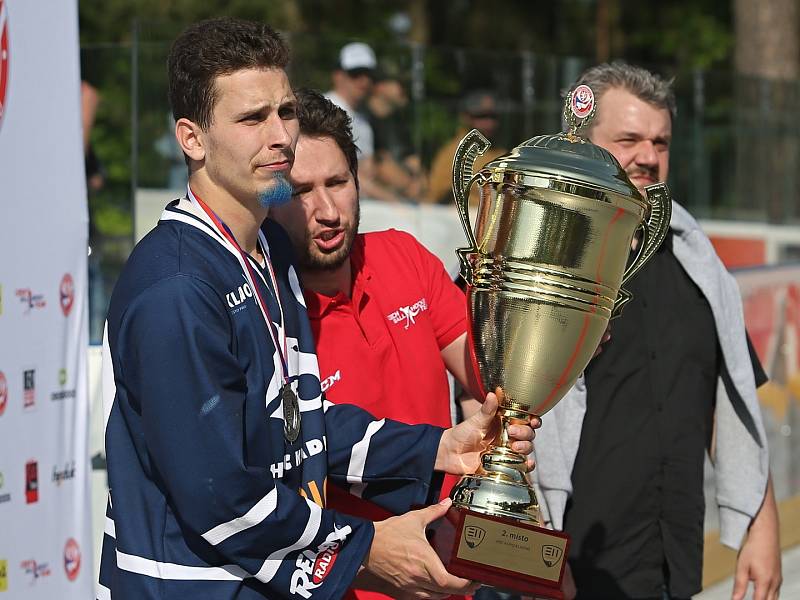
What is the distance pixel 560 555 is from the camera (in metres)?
2.52

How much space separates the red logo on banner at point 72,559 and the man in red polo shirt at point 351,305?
38.2 inches

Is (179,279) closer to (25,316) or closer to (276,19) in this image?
(25,316)

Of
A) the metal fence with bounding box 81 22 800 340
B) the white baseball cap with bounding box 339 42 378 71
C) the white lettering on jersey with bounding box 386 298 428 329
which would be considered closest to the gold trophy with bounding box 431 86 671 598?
the white lettering on jersey with bounding box 386 298 428 329

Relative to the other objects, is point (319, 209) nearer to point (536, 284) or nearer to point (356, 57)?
point (536, 284)

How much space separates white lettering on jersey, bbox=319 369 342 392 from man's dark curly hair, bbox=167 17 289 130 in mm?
665

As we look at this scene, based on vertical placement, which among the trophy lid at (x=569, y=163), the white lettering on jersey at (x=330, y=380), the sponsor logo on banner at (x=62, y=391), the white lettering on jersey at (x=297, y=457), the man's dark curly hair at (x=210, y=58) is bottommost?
the sponsor logo on banner at (x=62, y=391)

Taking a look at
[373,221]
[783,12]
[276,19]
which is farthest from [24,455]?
[276,19]

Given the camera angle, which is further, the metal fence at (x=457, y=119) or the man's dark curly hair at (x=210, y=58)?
the metal fence at (x=457, y=119)

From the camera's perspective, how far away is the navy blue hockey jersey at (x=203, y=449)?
218 centimetres

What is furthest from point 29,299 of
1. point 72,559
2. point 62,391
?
point 72,559

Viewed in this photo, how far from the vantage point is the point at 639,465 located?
3.42m

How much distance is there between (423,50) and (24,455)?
16.9ft

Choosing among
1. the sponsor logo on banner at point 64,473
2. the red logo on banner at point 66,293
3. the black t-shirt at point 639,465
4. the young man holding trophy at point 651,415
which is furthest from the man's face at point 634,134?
the sponsor logo on banner at point 64,473

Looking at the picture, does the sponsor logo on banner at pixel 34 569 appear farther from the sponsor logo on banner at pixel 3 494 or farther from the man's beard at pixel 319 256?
the man's beard at pixel 319 256
